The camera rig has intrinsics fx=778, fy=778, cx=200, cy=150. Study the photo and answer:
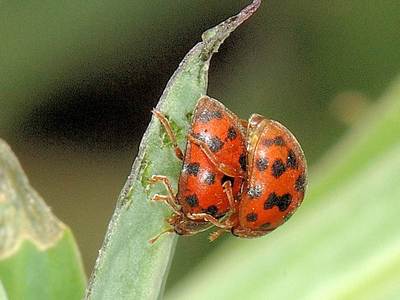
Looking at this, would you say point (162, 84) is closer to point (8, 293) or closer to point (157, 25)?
point (157, 25)

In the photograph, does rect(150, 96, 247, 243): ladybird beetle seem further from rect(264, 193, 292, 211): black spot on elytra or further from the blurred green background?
the blurred green background

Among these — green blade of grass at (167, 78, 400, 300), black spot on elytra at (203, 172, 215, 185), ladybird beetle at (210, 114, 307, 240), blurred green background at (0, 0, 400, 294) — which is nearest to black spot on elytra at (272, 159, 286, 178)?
ladybird beetle at (210, 114, 307, 240)

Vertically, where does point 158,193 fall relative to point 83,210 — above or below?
above

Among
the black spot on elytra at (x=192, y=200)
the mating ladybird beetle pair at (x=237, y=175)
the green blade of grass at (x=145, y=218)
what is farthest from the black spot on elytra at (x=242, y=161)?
the green blade of grass at (x=145, y=218)

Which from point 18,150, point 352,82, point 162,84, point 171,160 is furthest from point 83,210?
point 171,160

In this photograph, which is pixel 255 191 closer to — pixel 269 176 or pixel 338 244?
pixel 269 176

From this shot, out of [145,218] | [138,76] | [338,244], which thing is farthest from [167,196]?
[138,76]

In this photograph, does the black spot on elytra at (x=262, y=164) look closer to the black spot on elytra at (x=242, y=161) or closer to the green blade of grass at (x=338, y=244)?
the black spot on elytra at (x=242, y=161)
